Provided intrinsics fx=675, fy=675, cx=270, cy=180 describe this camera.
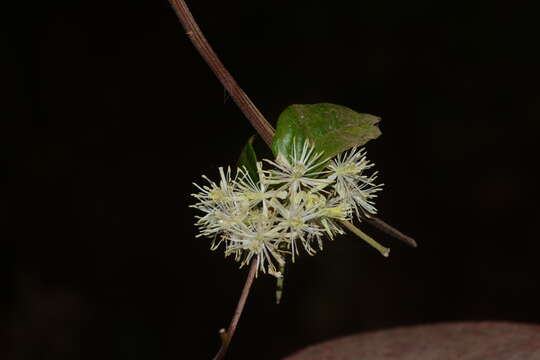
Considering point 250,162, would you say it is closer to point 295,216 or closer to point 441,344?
point 295,216

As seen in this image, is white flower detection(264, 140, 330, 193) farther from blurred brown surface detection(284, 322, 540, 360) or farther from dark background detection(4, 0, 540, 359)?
dark background detection(4, 0, 540, 359)

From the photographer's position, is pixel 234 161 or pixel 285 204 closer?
pixel 285 204

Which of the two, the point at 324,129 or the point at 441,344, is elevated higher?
the point at 324,129

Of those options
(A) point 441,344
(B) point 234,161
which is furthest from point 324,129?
(B) point 234,161

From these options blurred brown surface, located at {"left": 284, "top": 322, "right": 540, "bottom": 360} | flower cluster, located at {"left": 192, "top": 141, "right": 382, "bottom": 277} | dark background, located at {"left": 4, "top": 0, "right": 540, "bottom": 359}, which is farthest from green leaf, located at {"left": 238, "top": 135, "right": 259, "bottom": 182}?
dark background, located at {"left": 4, "top": 0, "right": 540, "bottom": 359}

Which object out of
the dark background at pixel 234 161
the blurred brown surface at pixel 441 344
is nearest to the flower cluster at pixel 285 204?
the blurred brown surface at pixel 441 344

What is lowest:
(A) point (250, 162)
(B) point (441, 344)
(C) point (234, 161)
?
(B) point (441, 344)

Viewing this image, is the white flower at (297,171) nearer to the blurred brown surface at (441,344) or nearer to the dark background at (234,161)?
the blurred brown surface at (441,344)

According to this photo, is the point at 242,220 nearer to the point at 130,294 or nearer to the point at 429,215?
the point at 130,294
